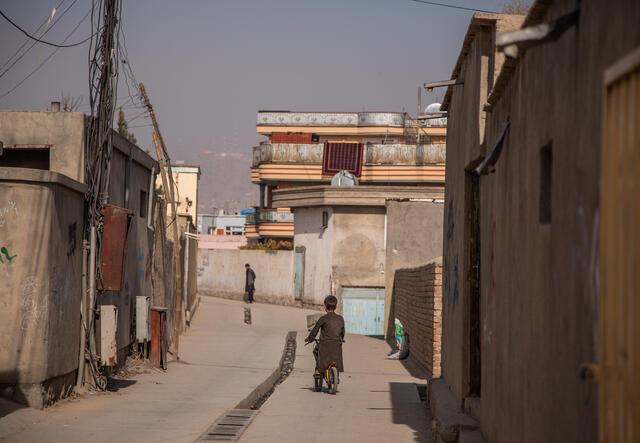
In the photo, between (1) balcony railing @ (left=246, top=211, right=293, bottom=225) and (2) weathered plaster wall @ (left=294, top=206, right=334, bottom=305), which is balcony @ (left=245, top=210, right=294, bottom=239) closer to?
(1) balcony railing @ (left=246, top=211, right=293, bottom=225)

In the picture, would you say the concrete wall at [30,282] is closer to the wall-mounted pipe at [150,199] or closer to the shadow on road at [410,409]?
the shadow on road at [410,409]

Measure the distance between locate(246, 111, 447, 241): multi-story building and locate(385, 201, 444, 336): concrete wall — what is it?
23912 millimetres

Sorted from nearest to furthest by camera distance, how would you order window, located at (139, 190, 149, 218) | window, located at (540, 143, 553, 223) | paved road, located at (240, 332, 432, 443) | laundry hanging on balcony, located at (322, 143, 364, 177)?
window, located at (540, 143, 553, 223) < paved road, located at (240, 332, 432, 443) < window, located at (139, 190, 149, 218) < laundry hanging on balcony, located at (322, 143, 364, 177)

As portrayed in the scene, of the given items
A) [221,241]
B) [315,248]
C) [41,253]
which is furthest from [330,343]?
[221,241]

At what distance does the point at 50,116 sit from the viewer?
442 inches

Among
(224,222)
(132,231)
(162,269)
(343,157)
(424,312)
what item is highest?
(343,157)

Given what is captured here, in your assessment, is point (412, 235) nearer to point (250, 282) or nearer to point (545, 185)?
point (250, 282)

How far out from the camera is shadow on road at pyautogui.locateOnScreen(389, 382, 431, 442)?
9539mm

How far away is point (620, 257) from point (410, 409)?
27.3ft

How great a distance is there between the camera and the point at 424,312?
15531mm

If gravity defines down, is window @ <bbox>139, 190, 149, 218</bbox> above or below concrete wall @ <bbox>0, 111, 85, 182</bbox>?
below

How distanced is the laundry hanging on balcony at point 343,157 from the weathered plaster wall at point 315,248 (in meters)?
17.8

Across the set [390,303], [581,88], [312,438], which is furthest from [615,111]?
[390,303]

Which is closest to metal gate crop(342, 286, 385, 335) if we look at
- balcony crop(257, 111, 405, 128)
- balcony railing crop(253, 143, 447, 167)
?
balcony railing crop(253, 143, 447, 167)
